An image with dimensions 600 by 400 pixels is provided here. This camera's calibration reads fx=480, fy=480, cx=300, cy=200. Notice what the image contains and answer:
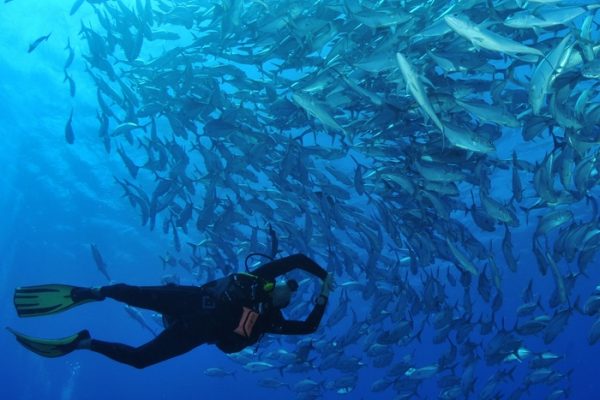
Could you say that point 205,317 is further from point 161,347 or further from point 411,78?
point 411,78

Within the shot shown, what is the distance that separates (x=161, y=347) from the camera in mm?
6113

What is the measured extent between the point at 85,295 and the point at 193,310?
1.59m

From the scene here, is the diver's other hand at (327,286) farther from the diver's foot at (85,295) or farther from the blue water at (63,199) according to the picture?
the blue water at (63,199)

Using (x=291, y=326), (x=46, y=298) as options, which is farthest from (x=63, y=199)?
(x=291, y=326)

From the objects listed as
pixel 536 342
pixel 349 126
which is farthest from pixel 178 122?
pixel 536 342

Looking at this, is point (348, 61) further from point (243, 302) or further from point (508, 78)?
point (243, 302)

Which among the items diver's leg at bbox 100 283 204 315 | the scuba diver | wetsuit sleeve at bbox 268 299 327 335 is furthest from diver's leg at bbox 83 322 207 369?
wetsuit sleeve at bbox 268 299 327 335

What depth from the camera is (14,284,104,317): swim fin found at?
623 cm

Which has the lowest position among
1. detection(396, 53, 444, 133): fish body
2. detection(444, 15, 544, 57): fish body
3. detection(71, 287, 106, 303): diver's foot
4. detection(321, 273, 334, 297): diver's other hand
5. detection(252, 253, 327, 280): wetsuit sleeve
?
detection(321, 273, 334, 297): diver's other hand

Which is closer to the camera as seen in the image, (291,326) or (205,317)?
(205,317)

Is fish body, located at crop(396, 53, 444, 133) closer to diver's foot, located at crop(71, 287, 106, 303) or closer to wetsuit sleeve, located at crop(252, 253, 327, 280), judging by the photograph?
wetsuit sleeve, located at crop(252, 253, 327, 280)

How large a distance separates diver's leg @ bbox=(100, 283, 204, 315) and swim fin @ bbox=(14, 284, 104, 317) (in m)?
0.54

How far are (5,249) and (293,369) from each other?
37.1 metres

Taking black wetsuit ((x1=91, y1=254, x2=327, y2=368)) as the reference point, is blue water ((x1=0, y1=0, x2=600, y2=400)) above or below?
above
